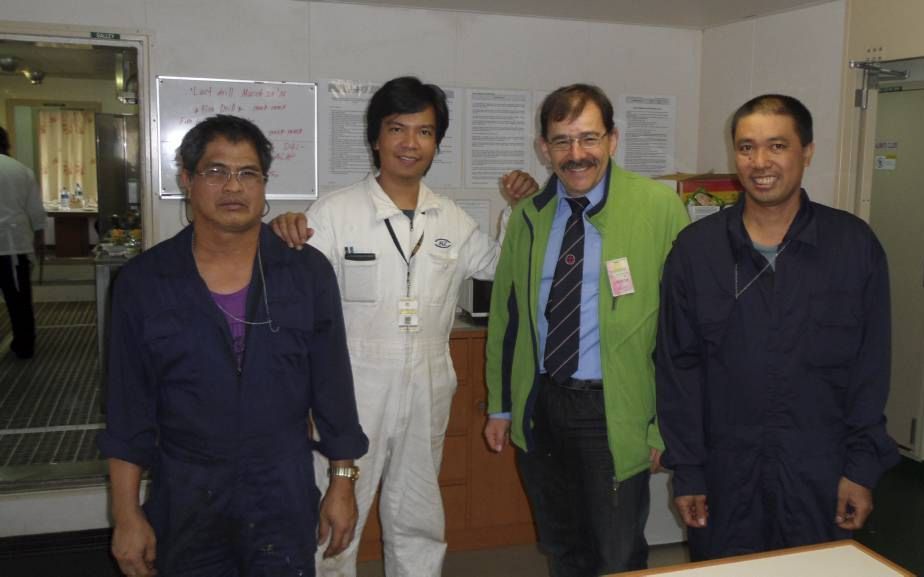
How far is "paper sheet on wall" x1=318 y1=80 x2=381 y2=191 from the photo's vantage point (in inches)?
132

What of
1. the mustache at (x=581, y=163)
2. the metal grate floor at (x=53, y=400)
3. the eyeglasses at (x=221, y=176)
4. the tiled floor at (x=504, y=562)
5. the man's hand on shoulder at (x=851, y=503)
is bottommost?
the tiled floor at (x=504, y=562)

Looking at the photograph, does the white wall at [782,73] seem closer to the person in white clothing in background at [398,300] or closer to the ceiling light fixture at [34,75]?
the person in white clothing in background at [398,300]

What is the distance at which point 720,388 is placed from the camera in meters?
1.85

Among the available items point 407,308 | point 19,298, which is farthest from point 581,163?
point 19,298

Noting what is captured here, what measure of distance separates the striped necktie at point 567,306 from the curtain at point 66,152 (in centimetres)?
1074

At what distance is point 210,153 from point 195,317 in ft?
1.22

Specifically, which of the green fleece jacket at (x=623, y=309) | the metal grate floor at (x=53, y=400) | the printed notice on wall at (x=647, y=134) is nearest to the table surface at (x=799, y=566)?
the green fleece jacket at (x=623, y=309)

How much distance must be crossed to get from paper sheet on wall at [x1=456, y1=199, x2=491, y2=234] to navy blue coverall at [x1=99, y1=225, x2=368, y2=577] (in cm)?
195

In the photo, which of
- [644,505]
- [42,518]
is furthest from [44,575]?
[644,505]

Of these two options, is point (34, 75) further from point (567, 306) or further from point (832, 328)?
point (832, 328)

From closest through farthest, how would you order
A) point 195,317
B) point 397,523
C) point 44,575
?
point 195,317, point 397,523, point 44,575

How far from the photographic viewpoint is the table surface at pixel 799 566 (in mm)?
1364

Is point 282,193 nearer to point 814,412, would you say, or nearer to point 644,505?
point 644,505

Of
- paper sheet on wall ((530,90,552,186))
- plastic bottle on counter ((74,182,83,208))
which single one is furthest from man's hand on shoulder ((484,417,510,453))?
plastic bottle on counter ((74,182,83,208))
